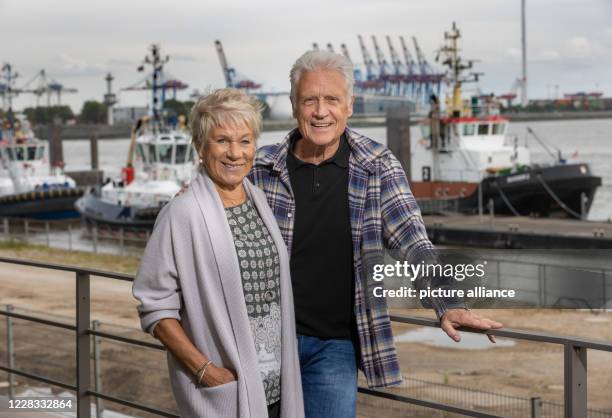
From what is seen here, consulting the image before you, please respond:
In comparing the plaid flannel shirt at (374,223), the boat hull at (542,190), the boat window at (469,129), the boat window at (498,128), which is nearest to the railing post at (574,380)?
the plaid flannel shirt at (374,223)

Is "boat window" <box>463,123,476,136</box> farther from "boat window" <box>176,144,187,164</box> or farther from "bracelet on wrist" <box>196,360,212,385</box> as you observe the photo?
"bracelet on wrist" <box>196,360,212,385</box>

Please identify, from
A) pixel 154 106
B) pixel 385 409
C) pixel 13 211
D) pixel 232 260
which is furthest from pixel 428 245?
pixel 13 211

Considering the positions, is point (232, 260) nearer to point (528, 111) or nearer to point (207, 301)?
point (207, 301)

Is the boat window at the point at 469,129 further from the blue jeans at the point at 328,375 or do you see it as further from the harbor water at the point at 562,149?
the blue jeans at the point at 328,375

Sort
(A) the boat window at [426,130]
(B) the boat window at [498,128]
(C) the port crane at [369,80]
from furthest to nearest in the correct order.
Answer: (C) the port crane at [369,80] → (A) the boat window at [426,130] → (B) the boat window at [498,128]

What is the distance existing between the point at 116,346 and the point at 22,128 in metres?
33.2

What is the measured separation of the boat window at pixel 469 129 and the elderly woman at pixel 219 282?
30.1 meters

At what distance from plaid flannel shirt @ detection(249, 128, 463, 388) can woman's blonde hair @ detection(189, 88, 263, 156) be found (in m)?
0.26

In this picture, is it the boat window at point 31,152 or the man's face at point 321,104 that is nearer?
the man's face at point 321,104

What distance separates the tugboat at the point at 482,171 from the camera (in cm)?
2897

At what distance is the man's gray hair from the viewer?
2830 mm

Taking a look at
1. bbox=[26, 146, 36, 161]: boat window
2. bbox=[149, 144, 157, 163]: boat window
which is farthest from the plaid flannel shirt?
bbox=[26, 146, 36, 161]: boat window

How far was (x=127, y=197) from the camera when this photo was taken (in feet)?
99.3

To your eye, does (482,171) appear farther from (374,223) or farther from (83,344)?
(374,223)
